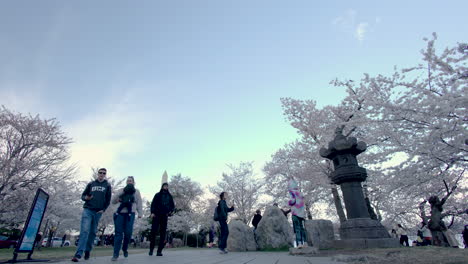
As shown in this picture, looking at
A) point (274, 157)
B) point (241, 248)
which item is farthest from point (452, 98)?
point (274, 157)

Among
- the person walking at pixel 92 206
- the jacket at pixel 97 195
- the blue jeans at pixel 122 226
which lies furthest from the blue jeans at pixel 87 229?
the blue jeans at pixel 122 226

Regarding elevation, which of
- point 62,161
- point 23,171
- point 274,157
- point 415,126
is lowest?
point 415,126

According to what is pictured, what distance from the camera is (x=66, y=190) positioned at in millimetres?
21000

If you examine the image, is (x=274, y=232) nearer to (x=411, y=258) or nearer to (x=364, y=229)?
(x=364, y=229)

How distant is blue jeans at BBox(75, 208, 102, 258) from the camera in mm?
4891

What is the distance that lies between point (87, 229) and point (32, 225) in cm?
175

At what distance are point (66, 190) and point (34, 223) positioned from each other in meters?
18.3

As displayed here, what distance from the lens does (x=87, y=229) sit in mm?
5109

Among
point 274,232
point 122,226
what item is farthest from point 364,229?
point 122,226

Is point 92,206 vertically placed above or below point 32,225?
above

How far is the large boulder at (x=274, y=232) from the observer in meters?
10.4

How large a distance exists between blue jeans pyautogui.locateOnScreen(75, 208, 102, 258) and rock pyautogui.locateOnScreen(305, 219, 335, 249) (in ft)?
24.3

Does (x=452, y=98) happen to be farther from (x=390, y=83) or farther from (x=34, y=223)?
(x=34, y=223)

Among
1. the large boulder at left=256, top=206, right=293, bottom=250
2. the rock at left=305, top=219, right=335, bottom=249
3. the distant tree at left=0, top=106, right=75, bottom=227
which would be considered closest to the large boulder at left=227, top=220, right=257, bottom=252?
the large boulder at left=256, top=206, right=293, bottom=250
